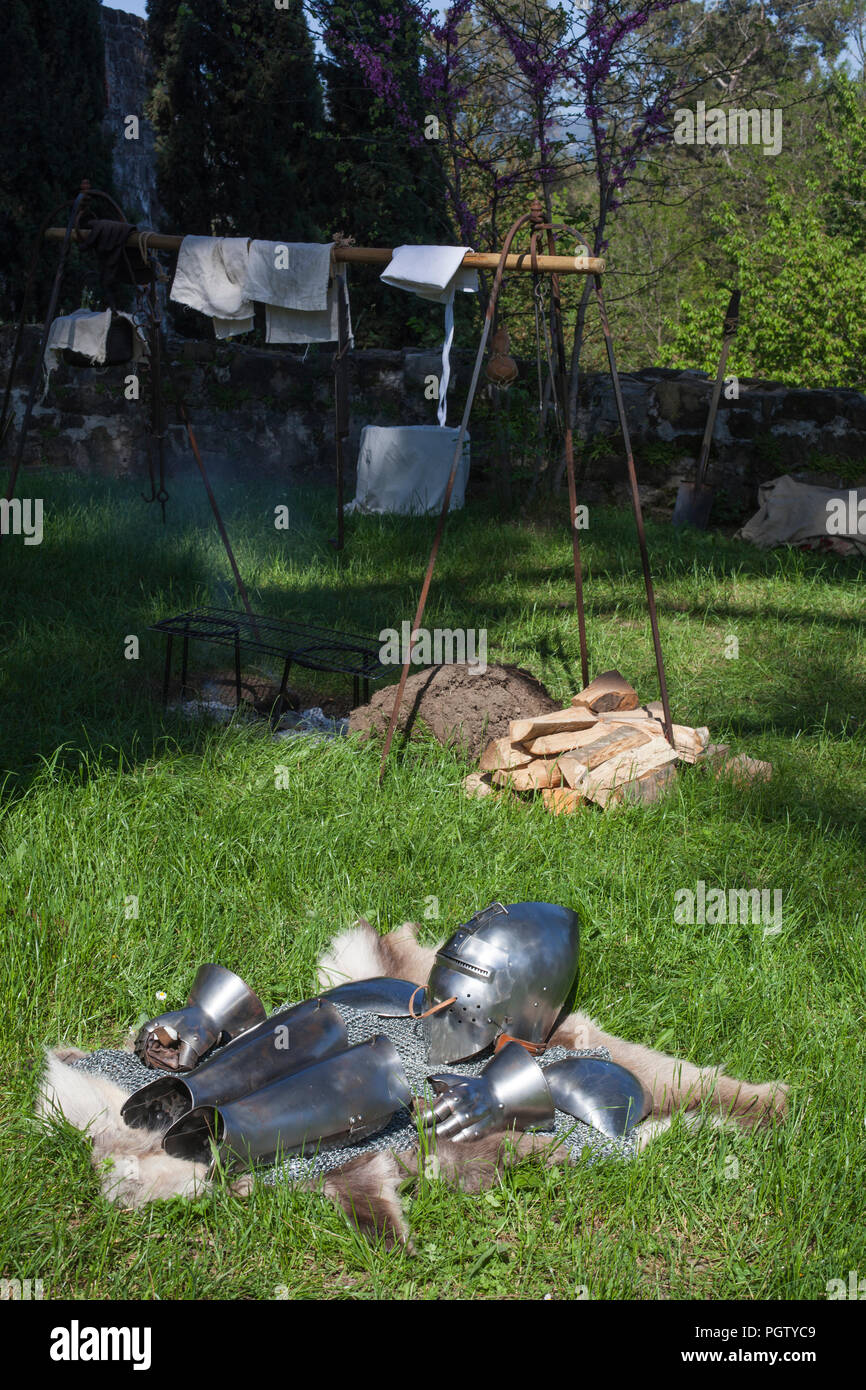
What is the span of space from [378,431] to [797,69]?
20.6 meters

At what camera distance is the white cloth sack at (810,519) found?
24.6 ft

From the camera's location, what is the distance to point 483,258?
4.29 metres

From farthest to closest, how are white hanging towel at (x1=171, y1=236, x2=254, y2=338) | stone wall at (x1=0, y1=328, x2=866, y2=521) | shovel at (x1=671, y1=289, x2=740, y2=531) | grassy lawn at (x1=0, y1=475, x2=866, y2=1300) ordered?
stone wall at (x1=0, y1=328, x2=866, y2=521)
shovel at (x1=671, y1=289, x2=740, y2=531)
white hanging towel at (x1=171, y1=236, x2=254, y2=338)
grassy lawn at (x1=0, y1=475, x2=866, y2=1300)

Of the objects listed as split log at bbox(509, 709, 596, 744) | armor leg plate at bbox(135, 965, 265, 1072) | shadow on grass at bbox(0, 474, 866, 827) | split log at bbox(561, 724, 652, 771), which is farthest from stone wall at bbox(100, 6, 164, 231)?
armor leg plate at bbox(135, 965, 265, 1072)

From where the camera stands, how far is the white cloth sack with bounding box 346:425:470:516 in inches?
319

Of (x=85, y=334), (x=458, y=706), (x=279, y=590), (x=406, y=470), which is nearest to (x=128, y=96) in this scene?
(x=406, y=470)

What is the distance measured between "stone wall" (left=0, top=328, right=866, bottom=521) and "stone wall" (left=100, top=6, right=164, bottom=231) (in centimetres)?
600

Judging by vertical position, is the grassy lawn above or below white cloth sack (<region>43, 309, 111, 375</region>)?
below

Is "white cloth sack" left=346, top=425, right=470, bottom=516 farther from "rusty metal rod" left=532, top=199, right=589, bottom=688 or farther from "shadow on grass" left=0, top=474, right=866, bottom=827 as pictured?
"rusty metal rod" left=532, top=199, right=589, bottom=688

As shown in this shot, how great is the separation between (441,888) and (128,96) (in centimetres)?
1459

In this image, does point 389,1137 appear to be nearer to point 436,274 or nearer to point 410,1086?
point 410,1086

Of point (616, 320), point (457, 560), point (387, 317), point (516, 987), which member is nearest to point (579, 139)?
point (457, 560)

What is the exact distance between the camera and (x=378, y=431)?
8.16 m

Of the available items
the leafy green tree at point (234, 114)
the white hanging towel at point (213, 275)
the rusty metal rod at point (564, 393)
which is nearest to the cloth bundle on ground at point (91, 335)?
the white hanging towel at point (213, 275)
